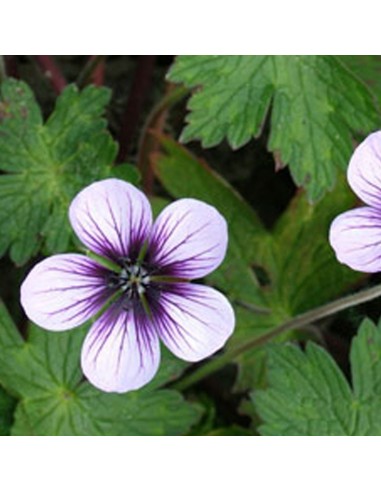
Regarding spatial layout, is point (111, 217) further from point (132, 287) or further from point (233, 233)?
point (233, 233)

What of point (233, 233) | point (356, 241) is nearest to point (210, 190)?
point (233, 233)

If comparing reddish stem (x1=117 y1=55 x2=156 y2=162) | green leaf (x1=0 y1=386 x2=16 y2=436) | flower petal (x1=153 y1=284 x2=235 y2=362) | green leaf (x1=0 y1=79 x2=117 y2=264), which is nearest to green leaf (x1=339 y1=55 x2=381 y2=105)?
reddish stem (x1=117 y1=55 x2=156 y2=162)

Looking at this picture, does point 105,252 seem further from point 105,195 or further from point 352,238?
point 352,238

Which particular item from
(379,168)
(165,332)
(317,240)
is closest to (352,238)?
(379,168)

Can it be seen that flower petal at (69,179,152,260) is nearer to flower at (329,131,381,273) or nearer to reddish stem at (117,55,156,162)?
flower at (329,131,381,273)

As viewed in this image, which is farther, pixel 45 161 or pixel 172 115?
pixel 172 115

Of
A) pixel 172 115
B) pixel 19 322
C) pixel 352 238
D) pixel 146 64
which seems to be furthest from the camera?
pixel 172 115

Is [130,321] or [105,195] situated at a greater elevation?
[105,195]
